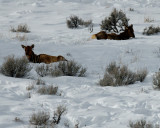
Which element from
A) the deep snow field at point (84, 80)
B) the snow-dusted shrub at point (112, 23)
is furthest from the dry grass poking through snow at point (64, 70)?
the snow-dusted shrub at point (112, 23)

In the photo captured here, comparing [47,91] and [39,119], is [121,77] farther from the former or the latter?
[39,119]

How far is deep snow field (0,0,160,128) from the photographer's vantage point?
471 cm

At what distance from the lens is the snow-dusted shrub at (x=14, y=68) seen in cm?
736

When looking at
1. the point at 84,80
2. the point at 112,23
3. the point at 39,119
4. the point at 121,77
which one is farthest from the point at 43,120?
the point at 112,23

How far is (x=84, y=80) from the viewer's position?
23.4ft

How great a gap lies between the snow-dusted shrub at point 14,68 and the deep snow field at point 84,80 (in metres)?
0.27

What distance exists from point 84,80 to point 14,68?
5.66 ft

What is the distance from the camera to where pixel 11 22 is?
55.6 feet

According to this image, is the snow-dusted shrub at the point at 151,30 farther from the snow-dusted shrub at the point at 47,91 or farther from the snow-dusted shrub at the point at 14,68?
the snow-dusted shrub at the point at 47,91

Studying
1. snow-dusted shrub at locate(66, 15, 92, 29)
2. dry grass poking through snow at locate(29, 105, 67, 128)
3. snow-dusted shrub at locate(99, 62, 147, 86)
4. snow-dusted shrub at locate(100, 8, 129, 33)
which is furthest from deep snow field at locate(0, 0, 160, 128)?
snow-dusted shrub at locate(100, 8, 129, 33)

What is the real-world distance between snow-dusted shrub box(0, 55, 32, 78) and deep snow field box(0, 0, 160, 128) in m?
0.27

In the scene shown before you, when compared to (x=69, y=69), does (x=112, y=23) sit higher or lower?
higher

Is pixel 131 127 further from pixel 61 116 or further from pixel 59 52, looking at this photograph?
pixel 59 52

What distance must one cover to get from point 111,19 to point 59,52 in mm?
5250
